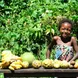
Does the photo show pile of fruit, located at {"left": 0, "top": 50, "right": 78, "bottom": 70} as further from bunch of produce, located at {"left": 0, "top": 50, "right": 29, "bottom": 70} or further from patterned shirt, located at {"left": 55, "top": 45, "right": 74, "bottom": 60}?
patterned shirt, located at {"left": 55, "top": 45, "right": 74, "bottom": 60}

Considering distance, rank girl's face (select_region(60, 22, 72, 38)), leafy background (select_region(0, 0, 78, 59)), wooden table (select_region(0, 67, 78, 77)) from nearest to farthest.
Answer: wooden table (select_region(0, 67, 78, 77)), girl's face (select_region(60, 22, 72, 38)), leafy background (select_region(0, 0, 78, 59))

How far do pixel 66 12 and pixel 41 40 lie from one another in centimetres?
72

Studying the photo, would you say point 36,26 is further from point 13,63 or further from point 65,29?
point 13,63

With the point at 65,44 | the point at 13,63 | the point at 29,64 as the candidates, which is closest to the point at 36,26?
the point at 65,44

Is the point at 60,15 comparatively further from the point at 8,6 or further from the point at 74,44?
the point at 74,44

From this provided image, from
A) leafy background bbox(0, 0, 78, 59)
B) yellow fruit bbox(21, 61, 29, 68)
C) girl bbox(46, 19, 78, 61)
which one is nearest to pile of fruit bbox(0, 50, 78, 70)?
yellow fruit bbox(21, 61, 29, 68)

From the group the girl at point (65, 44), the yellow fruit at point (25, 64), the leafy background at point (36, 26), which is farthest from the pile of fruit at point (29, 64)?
the leafy background at point (36, 26)

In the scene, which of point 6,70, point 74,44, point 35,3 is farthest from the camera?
point 35,3

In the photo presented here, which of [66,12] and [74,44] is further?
[66,12]

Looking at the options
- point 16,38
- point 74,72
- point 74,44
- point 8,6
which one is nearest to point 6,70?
point 74,72

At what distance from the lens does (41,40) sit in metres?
6.97

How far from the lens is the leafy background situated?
6.84 m

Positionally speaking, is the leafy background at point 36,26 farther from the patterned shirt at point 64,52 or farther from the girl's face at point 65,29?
the girl's face at point 65,29

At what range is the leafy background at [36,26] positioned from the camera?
6844mm
